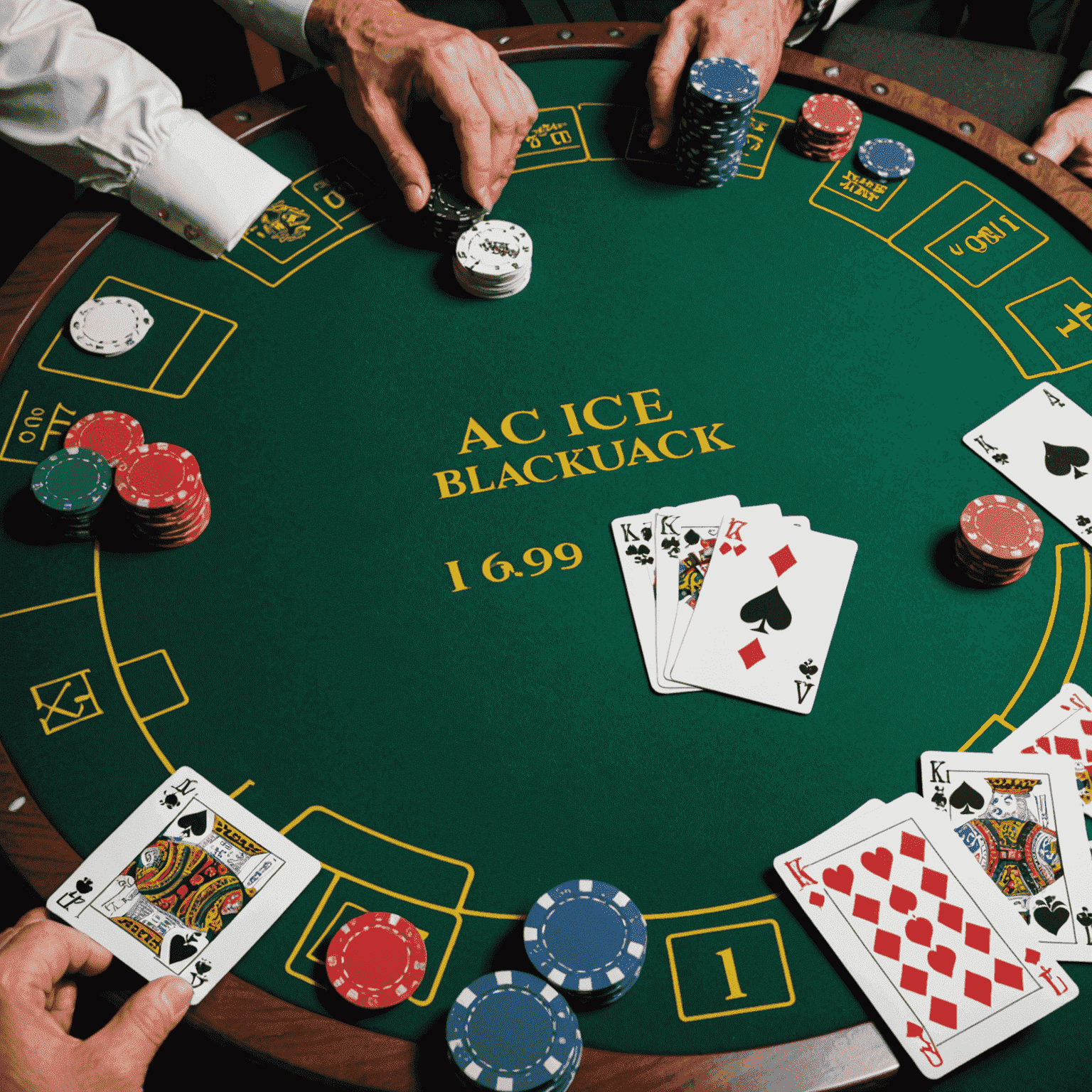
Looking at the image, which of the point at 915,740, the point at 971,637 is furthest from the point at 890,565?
the point at 915,740

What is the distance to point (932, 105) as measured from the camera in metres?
3.08

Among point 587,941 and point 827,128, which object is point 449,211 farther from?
point 587,941

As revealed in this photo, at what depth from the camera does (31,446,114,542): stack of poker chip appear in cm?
222

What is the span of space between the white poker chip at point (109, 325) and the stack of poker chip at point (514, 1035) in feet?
5.87

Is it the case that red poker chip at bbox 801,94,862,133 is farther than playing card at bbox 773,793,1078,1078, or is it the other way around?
red poker chip at bbox 801,94,862,133

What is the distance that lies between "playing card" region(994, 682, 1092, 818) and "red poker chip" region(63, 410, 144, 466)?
207cm

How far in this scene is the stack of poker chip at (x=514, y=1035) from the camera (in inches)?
67.4

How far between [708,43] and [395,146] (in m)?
1.02

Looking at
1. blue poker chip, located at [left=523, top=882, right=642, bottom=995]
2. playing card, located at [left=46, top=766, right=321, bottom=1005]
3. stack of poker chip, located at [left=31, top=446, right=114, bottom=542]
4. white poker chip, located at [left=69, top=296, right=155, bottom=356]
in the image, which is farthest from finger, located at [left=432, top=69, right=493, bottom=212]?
blue poker chip, located at [left=523, top=882, right=642, bottom=995]

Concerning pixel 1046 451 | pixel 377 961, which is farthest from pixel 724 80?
pixel 377 961

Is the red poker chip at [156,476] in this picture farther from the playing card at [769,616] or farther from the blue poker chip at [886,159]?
the blue poker chip at [886,159]

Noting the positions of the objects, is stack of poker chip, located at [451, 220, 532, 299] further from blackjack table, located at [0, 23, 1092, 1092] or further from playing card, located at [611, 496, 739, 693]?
playing card, located at [611, 496, 739, 693]

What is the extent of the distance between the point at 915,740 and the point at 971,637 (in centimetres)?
29

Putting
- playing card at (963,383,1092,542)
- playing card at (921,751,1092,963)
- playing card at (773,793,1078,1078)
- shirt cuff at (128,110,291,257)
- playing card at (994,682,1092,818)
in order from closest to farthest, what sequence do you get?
playing card at (773,793,1078,1078) → playing card at (921,751,1092,963) → playing card at (994,682,1092,818) → playing card at (963,383,1092,542) → shirt cuff at (128,110,291,257)
